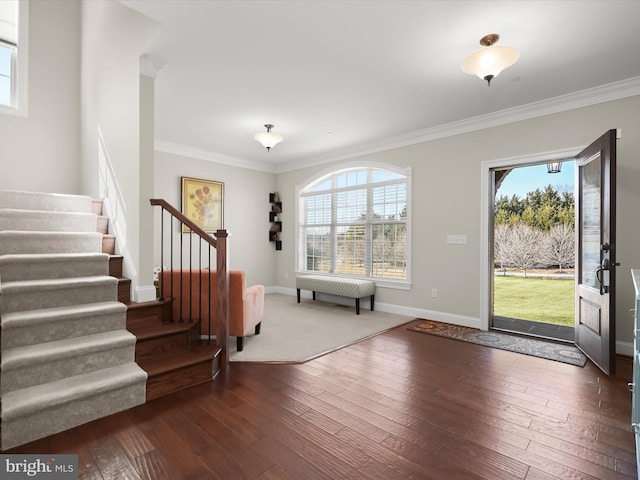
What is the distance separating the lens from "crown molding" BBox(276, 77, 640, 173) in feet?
11.2

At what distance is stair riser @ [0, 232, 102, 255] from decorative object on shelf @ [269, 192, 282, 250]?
412cm

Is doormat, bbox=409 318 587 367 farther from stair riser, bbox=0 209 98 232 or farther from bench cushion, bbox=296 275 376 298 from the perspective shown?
stair riser, bbox=0 209 98 232

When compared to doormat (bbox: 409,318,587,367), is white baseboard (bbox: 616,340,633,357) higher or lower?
higher

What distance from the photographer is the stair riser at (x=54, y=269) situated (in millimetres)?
2545

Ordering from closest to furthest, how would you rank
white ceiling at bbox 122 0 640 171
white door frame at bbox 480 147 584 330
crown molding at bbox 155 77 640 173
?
white ceiling at bbox 122 0 640 171
crown molding at bbox 155 77 640 173
white door frame at bbox 480 147 584 330

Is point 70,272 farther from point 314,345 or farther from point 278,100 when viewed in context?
point 278,100

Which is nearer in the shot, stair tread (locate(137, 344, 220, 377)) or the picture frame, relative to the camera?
stair tread (locate(137, 344, 220, 377))

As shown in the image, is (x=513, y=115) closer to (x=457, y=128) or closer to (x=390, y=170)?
(x=457, y=128)

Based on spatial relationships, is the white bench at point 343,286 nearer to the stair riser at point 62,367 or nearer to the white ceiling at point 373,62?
the white ceiling at point 373,62

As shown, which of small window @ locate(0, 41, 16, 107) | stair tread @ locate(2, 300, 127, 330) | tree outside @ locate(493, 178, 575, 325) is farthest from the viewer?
tree outside @ locate(493, 178, 575, 325)

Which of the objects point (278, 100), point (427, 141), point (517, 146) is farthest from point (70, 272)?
point (517, 146)

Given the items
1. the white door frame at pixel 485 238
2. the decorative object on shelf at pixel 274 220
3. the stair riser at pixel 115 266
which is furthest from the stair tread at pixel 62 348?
the decorative object on shelf at pixel 274 220

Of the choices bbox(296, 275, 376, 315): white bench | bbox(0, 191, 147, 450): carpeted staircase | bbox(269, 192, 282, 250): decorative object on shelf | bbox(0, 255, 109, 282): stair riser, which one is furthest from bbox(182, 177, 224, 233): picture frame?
bbox(0, 255, 109, 282): stair riser

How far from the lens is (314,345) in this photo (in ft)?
12.1
